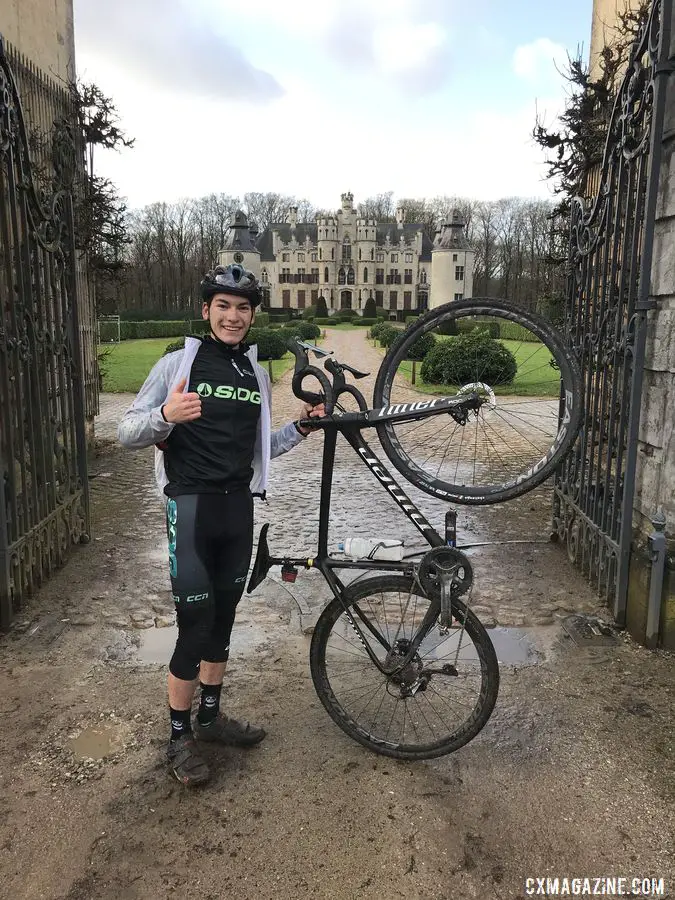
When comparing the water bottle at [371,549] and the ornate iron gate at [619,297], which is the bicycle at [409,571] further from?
the ornate iron gate at [619,297]

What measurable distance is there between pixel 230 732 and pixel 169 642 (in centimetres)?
138

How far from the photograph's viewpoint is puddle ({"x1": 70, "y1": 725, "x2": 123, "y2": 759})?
3.40 meters

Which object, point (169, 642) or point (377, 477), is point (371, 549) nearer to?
point (377, 477)

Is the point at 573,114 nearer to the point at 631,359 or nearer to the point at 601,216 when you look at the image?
the point at 601,216

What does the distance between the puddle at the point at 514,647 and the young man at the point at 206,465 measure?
79.6 inches

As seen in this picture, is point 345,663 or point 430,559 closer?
point 430,559

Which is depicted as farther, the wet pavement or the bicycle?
the bicycle

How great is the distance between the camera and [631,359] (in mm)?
4715

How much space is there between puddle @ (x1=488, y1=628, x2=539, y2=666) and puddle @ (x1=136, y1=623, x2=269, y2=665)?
160 centimetres

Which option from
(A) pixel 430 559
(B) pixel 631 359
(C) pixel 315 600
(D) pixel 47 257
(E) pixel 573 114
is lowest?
(C) pixel 315 600

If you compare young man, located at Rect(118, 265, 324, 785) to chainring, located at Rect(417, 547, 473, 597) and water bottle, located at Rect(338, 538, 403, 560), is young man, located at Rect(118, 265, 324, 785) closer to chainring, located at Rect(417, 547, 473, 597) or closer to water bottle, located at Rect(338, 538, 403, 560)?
water bottle, located at Rect(338, 538, 403, 560)

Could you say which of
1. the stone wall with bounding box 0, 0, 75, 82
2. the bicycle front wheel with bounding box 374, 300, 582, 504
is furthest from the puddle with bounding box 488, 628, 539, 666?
the stone wall with bounding box 0, 0, 75, 82

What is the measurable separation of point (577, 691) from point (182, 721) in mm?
2262

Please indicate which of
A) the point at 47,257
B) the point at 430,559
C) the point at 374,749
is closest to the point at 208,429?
the point at 430,559
